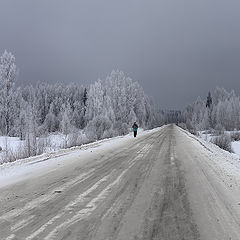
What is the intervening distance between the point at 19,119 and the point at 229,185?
29.9 m

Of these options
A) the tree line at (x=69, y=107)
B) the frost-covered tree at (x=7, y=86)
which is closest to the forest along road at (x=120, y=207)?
the tree line at (x=69, y=107)

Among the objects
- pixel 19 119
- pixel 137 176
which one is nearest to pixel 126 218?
pixel 137 176

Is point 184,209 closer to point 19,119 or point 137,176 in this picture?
point 137,176

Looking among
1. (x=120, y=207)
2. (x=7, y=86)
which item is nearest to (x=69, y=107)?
(x=7, y=86)

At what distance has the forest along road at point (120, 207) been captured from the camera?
310 cm

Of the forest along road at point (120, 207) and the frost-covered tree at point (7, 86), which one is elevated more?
the frost-covered tree at point (7, 86)

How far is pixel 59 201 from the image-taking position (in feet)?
14.1

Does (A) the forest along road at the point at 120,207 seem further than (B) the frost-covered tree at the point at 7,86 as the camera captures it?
No

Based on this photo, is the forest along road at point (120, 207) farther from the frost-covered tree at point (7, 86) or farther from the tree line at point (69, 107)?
the frost-covered tree at point (7, 86)

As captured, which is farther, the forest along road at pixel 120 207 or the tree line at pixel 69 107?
the tree line at pixel 69 107

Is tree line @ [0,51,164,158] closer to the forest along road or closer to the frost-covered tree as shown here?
the frost-covered tree

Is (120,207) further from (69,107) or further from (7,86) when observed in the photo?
(69,107)

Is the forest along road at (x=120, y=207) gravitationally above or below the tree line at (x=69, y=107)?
below

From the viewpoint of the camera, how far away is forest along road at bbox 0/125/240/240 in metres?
3.10
